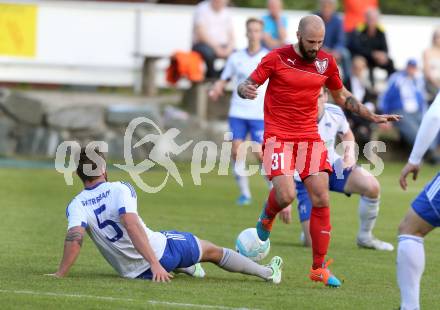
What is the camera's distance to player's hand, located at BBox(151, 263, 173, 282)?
8.54 meters

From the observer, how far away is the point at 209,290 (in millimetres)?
8469

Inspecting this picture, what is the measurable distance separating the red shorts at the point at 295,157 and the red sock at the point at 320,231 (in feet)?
1.10

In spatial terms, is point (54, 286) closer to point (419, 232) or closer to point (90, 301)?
point (90, 301)

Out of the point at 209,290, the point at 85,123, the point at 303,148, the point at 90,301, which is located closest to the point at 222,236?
the point at 303,148

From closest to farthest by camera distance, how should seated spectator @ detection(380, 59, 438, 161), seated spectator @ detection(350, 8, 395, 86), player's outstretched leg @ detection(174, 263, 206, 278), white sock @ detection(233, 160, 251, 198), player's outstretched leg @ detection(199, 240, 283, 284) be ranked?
player's outstretched leg @ detection(199, 240, 283, 284) → player's outstretched leg @ detection(174, 263, 206, 278) → white sock @ detection(233, 160, 251, 198) → seated spectator @ detection(380, 59, 438, 161) → seated spectator @ detection(350, 8, 395, 86)

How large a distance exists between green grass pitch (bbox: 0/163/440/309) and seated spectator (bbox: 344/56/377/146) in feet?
12.7

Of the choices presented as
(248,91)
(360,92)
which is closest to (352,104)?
(248,91)

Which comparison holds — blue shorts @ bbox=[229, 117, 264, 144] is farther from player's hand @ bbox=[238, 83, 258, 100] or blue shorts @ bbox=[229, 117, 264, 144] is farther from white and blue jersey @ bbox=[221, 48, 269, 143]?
player's hand @ bbox=[238, 83, 258, 100]

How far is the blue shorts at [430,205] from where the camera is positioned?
709cm

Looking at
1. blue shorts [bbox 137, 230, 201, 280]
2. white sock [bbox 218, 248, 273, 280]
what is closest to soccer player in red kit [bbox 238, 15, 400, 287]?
white sock [bbox 218, 248, 273, 280]

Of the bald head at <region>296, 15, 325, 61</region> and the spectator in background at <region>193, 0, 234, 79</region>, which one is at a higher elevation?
the bald head at <region>296, 15, 325, 61</region>

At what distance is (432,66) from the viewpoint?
75.4 ft

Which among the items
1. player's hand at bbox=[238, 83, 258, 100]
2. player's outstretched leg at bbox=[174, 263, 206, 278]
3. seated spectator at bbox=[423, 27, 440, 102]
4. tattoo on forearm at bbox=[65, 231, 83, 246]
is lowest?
seated spectator at bbox=[423, 27, 440, 102]

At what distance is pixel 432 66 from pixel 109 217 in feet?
50.7
